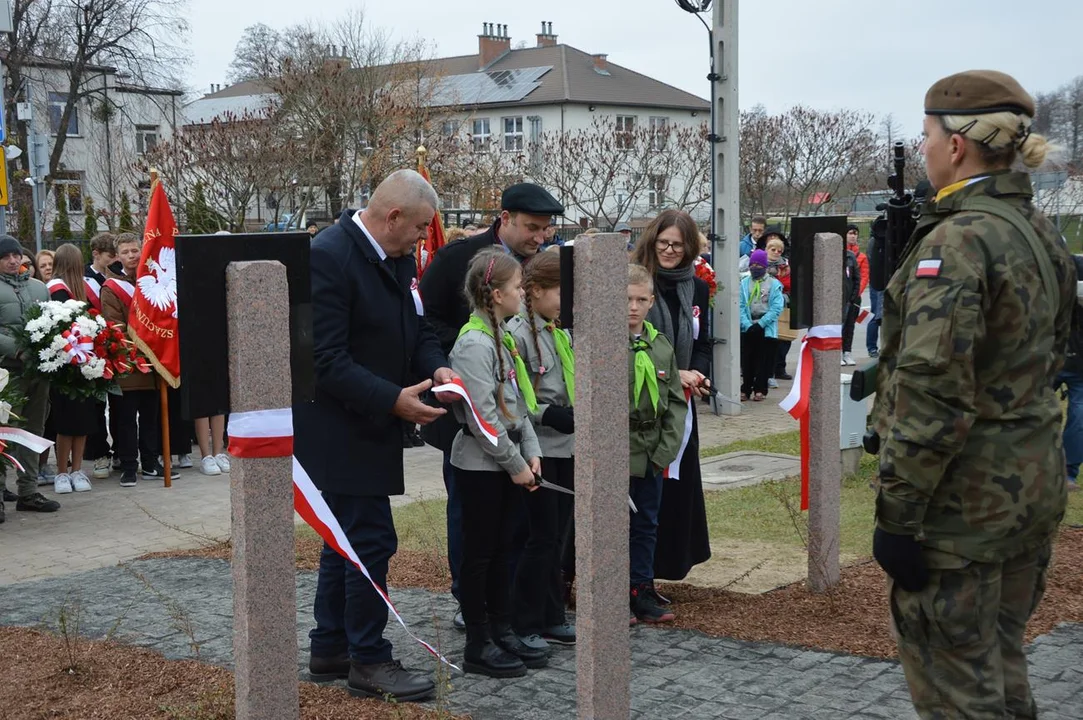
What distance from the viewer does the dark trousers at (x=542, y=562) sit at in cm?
570

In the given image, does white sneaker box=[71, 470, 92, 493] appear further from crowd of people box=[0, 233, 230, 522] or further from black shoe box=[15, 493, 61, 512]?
black shoe box=[15, 493, 61, 512]

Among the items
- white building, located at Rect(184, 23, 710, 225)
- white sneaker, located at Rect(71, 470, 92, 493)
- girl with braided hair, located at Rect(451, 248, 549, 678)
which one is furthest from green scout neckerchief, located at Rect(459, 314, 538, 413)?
white building, located at Rect(184, 23, 710, 225)

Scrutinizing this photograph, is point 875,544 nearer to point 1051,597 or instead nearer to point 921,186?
point 921,186

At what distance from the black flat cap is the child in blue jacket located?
10089 mm

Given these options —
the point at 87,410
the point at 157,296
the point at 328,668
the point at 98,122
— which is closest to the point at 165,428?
the point at 87,410

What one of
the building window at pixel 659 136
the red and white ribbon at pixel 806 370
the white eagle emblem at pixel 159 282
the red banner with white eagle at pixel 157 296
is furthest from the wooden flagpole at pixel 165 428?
the building window at pixel 659 136

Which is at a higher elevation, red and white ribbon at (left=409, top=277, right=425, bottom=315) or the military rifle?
the military rifle

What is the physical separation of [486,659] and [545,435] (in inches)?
42.6

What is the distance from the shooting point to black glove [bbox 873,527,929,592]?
338 cm

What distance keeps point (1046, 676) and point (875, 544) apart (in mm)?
2203

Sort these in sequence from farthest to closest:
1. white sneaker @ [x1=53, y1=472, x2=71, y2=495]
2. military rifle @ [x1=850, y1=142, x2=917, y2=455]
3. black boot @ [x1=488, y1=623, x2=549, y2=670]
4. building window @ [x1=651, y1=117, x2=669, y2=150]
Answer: building window @ [x1=651, y1=117, x2=669, y2=150], white sneaker @ [x1=53, y1=472, x2=71, y2=495], black boot @ [x1=488, y1=623, x2=549, y2=670], military rifle @ [x1=850, y1=142, x2=917, y2=455]

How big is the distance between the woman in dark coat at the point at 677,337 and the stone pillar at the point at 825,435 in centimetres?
58

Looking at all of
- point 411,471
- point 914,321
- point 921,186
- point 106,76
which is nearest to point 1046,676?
point 921,186

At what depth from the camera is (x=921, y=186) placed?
17.5ft
